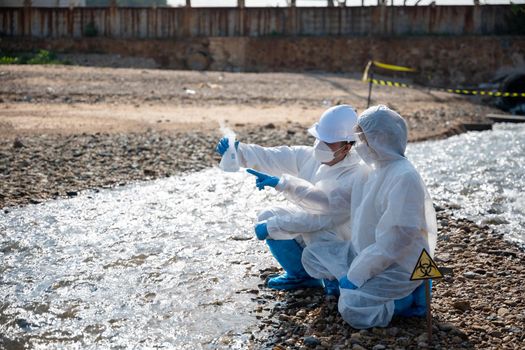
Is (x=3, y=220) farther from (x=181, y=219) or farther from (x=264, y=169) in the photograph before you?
(x=264, y=169)

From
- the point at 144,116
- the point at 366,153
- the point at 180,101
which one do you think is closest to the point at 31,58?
the point at 180,101

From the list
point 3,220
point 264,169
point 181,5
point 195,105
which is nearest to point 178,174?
point 3,220

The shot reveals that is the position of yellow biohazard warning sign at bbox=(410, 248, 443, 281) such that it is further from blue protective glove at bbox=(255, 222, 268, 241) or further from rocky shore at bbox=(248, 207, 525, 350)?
blue protective glove at bbox=(255, 222, 268, 241)

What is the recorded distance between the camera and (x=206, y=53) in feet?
104

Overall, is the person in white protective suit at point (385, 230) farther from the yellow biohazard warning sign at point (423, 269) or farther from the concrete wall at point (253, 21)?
the concrete wall at point (253, 21)

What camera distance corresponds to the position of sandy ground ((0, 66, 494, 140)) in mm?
15109

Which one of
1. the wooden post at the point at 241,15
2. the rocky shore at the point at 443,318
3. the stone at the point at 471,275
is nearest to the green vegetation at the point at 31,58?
the wooden post at the point at 241,15

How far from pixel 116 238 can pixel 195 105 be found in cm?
1098

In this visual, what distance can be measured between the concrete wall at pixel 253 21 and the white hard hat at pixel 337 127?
2755cm

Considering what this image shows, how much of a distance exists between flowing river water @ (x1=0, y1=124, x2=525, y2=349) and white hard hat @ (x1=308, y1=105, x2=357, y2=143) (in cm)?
141

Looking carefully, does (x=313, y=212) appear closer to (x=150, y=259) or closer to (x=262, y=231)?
(x=262, y=231)

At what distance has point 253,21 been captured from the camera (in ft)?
106

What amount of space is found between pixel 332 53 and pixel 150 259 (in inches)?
1027

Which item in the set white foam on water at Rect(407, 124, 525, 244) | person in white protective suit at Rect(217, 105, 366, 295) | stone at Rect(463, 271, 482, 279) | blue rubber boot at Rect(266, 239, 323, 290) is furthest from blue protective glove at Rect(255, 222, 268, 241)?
white foam on water at Rect(407, 124, 525, 244)
